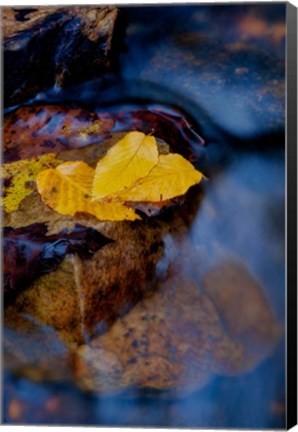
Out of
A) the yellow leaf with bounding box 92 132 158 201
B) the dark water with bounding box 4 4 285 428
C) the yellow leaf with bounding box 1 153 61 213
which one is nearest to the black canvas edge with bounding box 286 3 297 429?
the dark water with bounding box 4 4 285 428

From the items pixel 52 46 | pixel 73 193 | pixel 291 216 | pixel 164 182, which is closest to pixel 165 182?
pixel 164 182

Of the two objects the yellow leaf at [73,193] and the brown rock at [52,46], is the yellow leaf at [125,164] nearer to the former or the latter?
the yellow leaf at [73,193]

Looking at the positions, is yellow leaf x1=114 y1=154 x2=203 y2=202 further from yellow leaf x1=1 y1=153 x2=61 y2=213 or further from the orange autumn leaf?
yellow leaf x1=1 y1=153 x2=61 y2=213

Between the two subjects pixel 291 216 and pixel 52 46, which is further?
pixel 52 46

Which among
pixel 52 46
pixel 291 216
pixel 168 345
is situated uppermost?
pixel 52 46

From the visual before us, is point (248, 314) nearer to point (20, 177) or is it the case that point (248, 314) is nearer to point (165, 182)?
point (165, 182)

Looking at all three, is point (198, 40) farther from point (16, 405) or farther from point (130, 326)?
point (16, 405)
